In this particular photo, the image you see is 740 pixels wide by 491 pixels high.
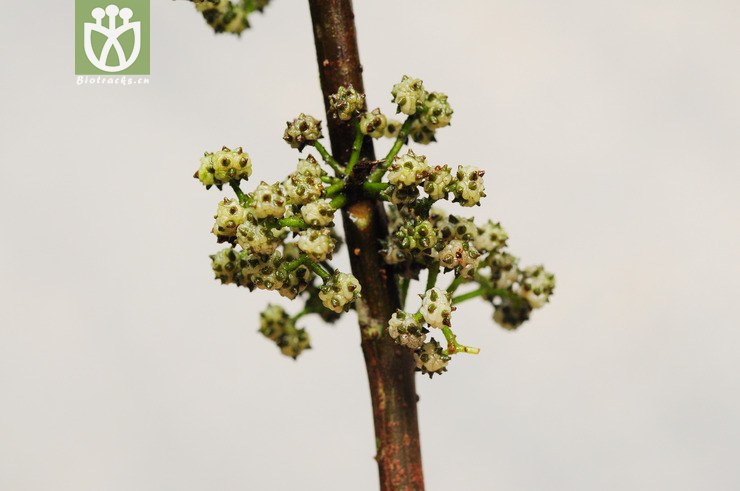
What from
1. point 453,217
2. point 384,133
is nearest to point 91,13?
point 384,133

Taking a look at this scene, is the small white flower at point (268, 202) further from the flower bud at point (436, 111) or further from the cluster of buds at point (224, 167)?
the flower bud at point (436, 111)

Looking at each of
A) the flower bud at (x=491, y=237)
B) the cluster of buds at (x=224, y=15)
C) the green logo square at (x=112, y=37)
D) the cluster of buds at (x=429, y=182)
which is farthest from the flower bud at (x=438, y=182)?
the green logo square at (x=112, y=37)

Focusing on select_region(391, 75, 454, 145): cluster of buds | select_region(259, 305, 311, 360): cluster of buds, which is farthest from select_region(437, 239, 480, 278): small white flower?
select_region(259, 305, 311, 360): cluster of buds

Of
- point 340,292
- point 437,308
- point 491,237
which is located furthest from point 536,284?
point 340,292

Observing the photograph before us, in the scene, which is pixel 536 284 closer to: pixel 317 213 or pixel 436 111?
pixel 436 111

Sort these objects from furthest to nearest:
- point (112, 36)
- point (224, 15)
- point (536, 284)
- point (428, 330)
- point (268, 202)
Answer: point (112, 36) < point (536, 284) < point (224, 15) < point (428, 330) < point (268, 202)

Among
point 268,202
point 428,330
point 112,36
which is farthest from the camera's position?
point 112,36
